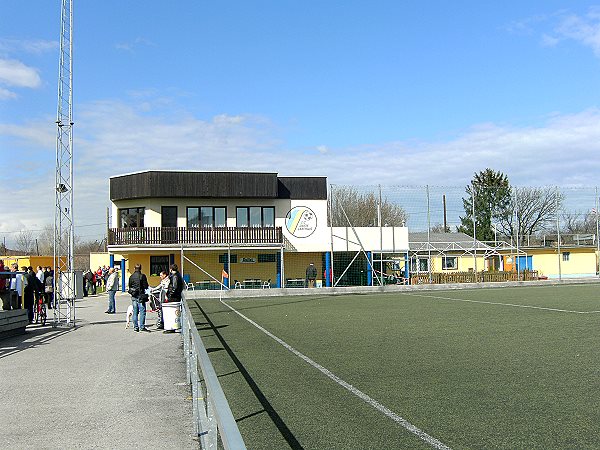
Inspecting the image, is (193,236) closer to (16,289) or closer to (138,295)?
(16,289)

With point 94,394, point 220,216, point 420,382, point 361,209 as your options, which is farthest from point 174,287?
point 361,209

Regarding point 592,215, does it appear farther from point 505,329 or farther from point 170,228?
point 505,329

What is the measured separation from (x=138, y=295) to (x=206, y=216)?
26.5 metres

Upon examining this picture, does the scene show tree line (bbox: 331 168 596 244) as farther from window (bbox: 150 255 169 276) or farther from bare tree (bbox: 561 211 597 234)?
window (bbox: 150 255 169 276)

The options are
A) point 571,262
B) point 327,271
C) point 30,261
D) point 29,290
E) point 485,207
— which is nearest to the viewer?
point 29,290

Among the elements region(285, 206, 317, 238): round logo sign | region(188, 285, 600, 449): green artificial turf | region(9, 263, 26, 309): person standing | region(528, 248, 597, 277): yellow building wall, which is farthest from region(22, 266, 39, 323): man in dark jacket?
region(528, 248, 597, 277): yellow building wall

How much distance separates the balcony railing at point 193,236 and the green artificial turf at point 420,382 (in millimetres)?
24416

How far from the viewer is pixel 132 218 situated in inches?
1721

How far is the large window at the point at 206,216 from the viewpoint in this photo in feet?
142

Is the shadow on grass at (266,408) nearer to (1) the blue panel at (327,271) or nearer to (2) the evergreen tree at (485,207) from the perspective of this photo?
(1) the blue panel at (327,271)

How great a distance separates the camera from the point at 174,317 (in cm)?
1655

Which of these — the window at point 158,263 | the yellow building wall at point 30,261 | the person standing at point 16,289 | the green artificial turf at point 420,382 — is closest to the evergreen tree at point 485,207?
the window at point 158,263

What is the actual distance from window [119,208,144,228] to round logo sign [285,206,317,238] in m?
9.75

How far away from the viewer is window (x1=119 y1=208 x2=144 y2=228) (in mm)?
43375
